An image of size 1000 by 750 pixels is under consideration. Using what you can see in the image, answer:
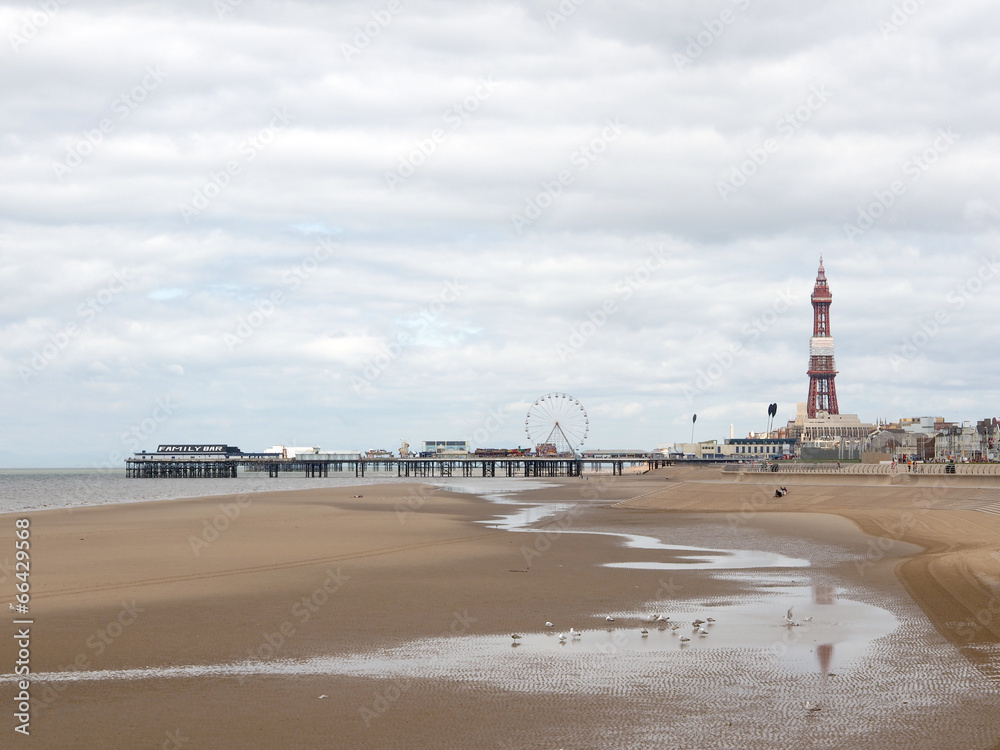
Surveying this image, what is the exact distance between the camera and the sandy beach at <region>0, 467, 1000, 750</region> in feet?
33.1

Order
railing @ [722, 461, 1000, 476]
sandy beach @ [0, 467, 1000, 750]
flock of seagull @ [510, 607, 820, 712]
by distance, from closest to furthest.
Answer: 1. sandy beach @ [0, 467, 1000, 750]
2. flock of seagull @ [510, 607, 820, 712]
3. railing @ [722, 461, 1000, 476]

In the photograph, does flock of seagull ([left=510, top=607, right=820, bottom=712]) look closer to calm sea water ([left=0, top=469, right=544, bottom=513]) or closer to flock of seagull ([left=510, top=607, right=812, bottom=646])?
flock of seagull ([left=510, top=607, right=812, bottom=646])

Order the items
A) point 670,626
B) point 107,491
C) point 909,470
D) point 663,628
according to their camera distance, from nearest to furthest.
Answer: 1. point 663,628
2. point 670,626
3. point 909,470
4. point 107,491

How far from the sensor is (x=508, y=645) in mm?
14258

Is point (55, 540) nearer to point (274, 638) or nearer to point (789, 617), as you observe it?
point (274, 638)

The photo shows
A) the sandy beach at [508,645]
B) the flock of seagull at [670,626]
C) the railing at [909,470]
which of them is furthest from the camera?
the railing at [909,470]

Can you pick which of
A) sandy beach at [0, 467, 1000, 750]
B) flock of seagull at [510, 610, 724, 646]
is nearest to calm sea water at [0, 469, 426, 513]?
sandy beach at [0, 467, 1000, 750]

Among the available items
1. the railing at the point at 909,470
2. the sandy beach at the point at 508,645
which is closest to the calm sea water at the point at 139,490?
the railing at the point at 909,470

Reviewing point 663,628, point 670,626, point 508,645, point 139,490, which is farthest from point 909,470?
point 139,490

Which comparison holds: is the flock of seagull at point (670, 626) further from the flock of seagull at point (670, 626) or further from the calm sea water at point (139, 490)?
the calm sea water at point (139, 490)

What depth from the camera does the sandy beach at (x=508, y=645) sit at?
10.1 m

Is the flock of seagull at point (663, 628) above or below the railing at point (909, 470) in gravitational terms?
below

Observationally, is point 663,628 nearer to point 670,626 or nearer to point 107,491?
point 670,626

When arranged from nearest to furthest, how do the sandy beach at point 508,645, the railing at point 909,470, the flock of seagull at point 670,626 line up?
the sandy beach at point 508,645, the flock of seagull at point 670,626, the railing at point 909,470
